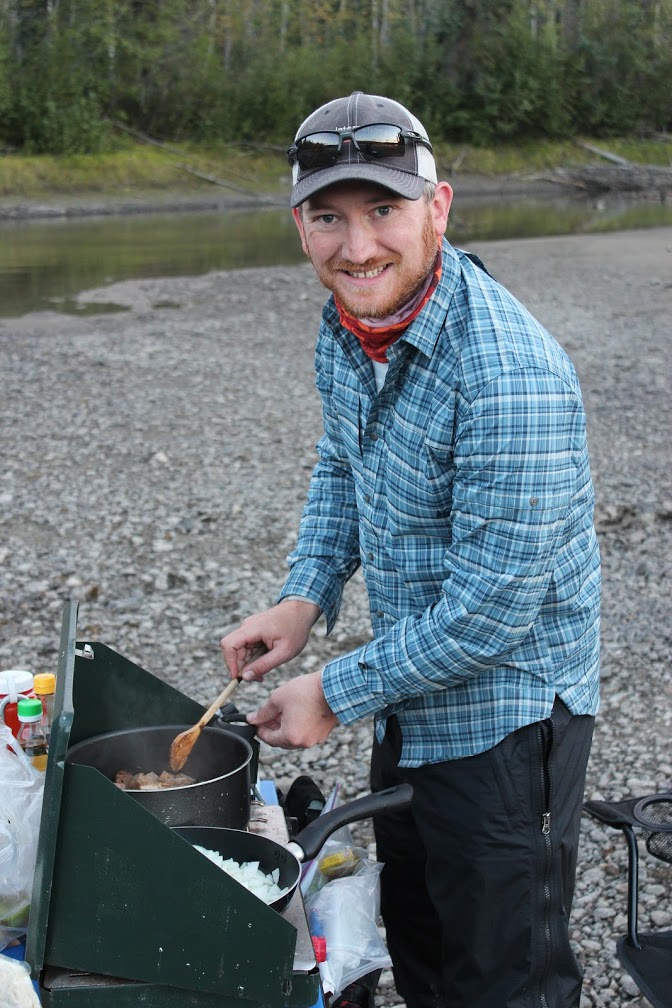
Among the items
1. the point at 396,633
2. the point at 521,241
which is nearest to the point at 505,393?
the point at 396,633

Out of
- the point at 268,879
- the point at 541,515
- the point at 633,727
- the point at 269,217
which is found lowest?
the point at 269,217

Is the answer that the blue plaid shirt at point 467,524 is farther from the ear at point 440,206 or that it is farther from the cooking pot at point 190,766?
the cooking pot at point 190,766

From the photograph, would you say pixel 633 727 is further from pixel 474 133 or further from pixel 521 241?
pixel 474 133

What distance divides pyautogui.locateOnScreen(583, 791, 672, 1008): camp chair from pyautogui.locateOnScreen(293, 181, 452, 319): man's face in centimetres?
134

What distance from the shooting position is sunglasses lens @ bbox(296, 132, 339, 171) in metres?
2.24

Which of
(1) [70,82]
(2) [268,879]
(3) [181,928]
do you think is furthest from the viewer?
(1) [70,82]

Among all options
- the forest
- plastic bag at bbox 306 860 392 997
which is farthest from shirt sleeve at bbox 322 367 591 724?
the forest

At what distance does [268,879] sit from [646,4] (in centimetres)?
6483

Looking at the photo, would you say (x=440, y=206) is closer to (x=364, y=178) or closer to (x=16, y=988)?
(x=364, y=178)

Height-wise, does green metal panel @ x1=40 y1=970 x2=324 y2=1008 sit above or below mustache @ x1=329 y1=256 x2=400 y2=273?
below

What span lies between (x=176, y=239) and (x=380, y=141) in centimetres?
2427

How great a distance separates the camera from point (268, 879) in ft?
7.02

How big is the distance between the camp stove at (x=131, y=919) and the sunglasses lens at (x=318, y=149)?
108cm

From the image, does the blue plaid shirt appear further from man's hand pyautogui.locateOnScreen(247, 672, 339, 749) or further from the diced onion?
the diced onion
